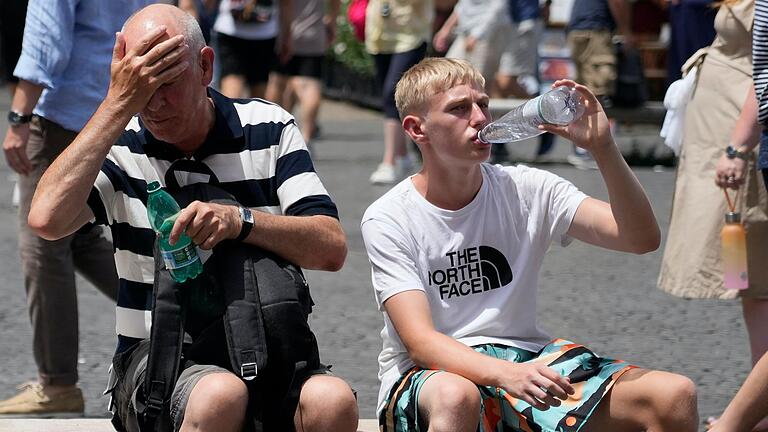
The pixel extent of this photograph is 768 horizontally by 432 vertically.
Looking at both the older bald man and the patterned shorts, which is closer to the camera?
the older bald man

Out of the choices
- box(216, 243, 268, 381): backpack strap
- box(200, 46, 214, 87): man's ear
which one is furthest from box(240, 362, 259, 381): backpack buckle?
box(200, 46, 214, 87): man's ear

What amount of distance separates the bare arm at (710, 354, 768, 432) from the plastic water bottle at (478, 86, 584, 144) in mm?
992

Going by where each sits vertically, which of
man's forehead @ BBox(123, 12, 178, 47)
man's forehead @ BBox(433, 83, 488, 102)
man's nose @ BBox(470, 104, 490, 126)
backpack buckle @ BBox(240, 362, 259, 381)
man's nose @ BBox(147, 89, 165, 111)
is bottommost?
backpack buckle @ BBox(240, 362, 259, 381)

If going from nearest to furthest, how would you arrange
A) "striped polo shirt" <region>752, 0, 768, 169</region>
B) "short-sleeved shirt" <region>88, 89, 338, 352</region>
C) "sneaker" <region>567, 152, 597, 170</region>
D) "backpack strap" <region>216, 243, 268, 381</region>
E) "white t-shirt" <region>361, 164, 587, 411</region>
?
"backpack strap" <region>216, 243, 268, 381</region> < "short-sleeved shirt" <region>88, 89, 338, 352</region> < "white t-shirt" <region>361, 164, 587, 411</region> < "striped polo shirt" <region>752, 0, 768, 169</region> < "sneaker" <region>567, 152, 597, 170</region>

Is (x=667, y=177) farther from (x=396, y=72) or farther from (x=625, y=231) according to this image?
(x=625, y=231)

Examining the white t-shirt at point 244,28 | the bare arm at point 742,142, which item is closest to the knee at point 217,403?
the bare arm at point 742,142

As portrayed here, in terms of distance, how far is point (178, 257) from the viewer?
3332 millimetres

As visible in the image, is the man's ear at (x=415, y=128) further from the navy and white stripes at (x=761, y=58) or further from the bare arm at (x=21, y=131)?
the bare arm at (x=21, y=131)

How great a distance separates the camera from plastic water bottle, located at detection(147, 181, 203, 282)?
3332 millimetres

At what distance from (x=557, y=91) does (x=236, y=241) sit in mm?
863

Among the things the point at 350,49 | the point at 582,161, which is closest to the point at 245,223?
the point at 582,161

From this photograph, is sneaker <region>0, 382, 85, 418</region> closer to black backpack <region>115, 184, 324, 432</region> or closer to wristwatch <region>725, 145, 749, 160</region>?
black backpack <region>115, 184, 324, 432</region>

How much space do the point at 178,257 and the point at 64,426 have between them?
102 cm

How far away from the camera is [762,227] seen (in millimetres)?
4844
